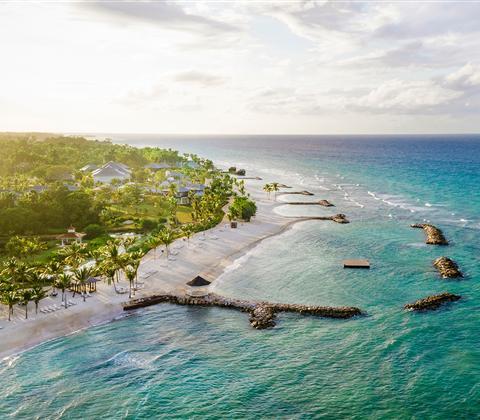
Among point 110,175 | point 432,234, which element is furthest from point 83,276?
point 110,175

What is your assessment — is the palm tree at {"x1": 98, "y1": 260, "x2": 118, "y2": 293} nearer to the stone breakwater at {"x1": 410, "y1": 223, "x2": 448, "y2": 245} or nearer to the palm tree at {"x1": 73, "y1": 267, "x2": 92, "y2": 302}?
Result: the palm tree at {"x1": 73, "y1": 267, "x2": 92, "y2": 302}

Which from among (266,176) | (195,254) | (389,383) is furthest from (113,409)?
(266,176)

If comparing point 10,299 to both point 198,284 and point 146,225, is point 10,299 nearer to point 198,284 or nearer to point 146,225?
point 198,284

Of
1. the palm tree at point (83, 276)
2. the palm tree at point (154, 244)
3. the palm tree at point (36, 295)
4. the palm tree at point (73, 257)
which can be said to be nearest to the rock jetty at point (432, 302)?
the palm tree at point (154, 244)

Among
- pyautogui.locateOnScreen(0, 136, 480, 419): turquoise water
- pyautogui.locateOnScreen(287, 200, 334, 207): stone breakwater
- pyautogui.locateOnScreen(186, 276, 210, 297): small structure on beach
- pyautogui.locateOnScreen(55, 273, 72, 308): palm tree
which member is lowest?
pyautogui.locateOnScreen(0, 136, 480, 419): turquoise water

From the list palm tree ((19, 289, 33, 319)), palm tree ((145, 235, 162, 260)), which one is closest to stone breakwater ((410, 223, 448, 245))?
palm tree ((145, 235, 162, 260))
